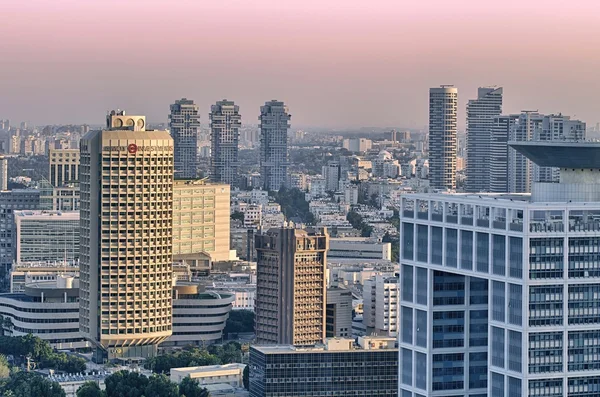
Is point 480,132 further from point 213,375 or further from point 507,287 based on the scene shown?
point 507,287

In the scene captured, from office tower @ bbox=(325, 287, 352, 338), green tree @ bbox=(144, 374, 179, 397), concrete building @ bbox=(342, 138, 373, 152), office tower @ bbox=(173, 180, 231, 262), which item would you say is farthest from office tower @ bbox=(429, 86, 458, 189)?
green tree @ bbox=(144, 374, 179, 397)

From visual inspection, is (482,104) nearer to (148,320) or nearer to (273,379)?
(148,320)

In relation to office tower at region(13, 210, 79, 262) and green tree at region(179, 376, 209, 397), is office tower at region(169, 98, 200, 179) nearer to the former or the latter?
office tower at region(13, 210, 79, 262)

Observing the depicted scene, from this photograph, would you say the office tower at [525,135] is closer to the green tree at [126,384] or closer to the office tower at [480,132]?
the office tower at [480,132]

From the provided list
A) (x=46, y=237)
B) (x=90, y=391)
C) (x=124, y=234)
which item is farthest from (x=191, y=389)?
(x=46, y=237)

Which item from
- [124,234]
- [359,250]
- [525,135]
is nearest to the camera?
[124,234]

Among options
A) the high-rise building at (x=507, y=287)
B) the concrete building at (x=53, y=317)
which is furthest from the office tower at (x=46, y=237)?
the high-rise building at (x=507, y=287)
